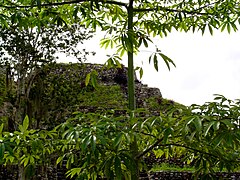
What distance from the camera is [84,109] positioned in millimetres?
13070

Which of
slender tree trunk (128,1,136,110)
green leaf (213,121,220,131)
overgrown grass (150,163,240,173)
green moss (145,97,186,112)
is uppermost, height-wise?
slender tree trunk (128,1,136,110)

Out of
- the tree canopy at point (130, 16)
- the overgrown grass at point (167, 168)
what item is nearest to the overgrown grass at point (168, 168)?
the overgrown grass at point (167, 168)

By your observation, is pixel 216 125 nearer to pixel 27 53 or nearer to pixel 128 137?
pixel 128 137

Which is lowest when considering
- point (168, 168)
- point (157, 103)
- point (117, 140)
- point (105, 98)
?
point (168, 168)

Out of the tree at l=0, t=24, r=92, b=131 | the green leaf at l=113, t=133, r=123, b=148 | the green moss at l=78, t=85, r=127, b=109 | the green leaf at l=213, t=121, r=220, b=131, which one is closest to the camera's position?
the green leaf at l=213, t=121, r=220, b=131

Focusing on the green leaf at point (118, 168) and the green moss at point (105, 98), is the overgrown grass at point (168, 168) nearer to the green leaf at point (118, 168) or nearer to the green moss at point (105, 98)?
the green moss at point (105, 98)

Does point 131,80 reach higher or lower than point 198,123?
higher

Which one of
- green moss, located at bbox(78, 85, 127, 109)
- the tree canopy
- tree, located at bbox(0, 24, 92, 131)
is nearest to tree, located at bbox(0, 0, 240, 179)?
the tree canopy

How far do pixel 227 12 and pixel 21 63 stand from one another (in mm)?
5906

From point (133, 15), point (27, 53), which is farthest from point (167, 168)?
point (133, 15)

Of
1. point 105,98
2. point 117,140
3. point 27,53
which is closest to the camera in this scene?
point 117,140

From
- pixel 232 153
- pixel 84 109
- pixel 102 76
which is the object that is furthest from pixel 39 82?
pixel 102 76

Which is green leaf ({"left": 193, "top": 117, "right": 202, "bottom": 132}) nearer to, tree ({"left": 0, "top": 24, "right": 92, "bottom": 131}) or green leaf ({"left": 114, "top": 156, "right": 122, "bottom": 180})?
green leaf ({"left": 114, "top": 156, "right": 122, "bottom": 180})

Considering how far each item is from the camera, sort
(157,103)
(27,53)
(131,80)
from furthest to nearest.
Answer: (157,103)
(27,53)
(131,80)
